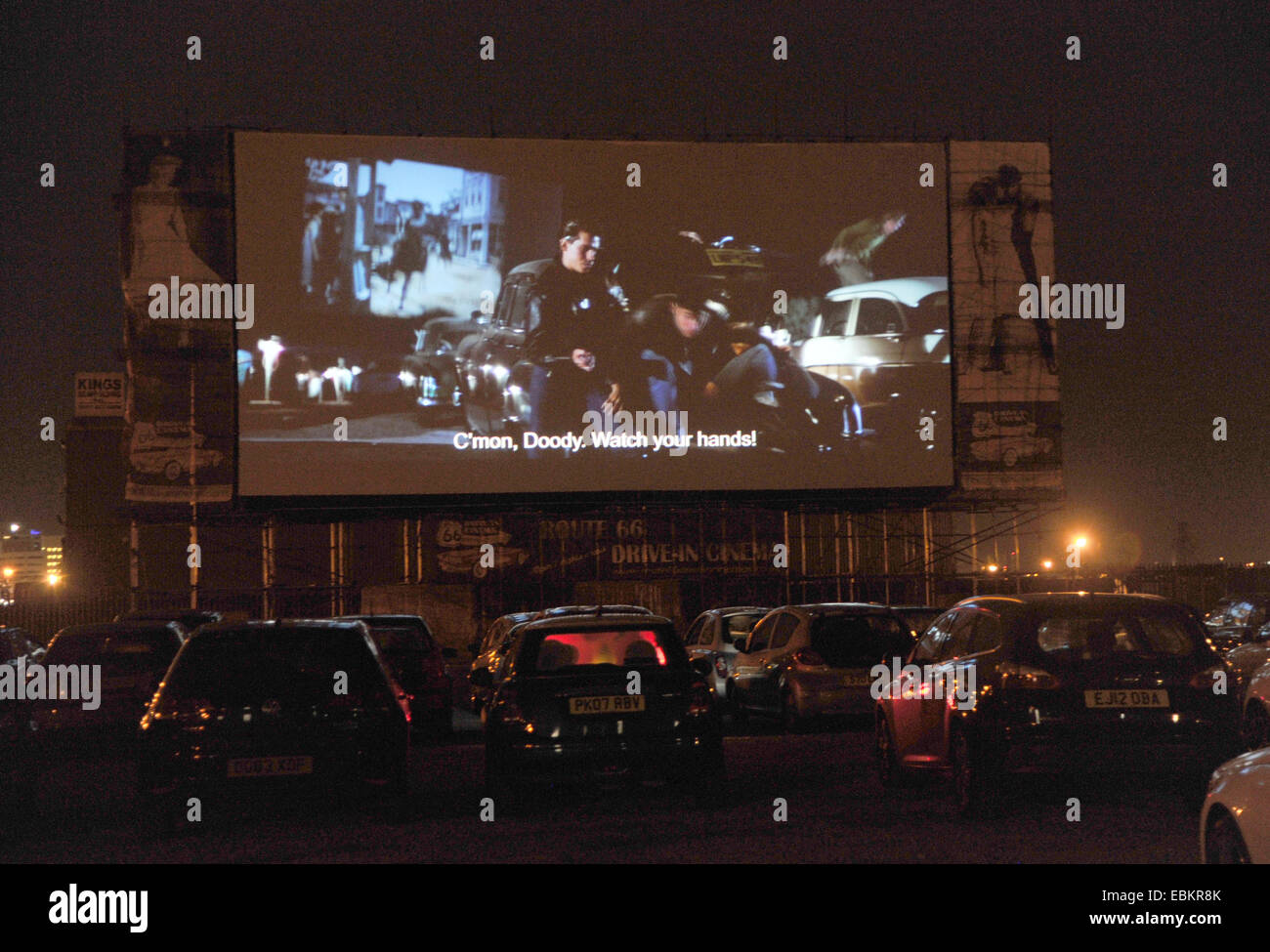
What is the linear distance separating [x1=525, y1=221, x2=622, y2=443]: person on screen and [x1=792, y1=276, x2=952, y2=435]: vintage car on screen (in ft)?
12.4

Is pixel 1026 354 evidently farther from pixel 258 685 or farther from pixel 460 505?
pixel 258 685

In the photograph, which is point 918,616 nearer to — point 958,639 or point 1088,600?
point 958,639

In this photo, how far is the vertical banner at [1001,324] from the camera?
97.5 feet

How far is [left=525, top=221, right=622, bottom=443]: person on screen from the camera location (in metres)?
25.5

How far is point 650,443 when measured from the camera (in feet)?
84.1

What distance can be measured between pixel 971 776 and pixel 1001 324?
23.1 metres

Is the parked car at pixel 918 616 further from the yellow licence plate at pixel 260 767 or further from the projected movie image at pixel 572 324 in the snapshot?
the projected movie image at pixel 572 324

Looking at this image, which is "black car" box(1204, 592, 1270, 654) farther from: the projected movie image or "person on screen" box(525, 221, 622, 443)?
"person on screen" box(525, 221, 622, 443)

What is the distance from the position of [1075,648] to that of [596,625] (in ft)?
10.5

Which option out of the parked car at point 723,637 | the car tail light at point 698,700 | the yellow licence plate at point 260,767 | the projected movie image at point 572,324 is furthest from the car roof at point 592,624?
the projected movie image at point 572,324

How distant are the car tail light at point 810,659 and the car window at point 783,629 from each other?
1.58 feet

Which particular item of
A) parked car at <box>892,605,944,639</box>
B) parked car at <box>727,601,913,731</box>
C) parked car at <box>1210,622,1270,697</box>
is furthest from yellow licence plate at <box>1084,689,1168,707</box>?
parked car at <box>1210,622,1270,697</box>

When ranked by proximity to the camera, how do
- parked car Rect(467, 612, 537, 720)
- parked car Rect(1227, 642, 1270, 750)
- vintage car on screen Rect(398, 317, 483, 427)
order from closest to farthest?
parked car Rect(1227, 642, 1270, 750)
parked car Rect(467, 612, 537, 720)
vintage car on screen Rect(398, 317, 483, 427)
